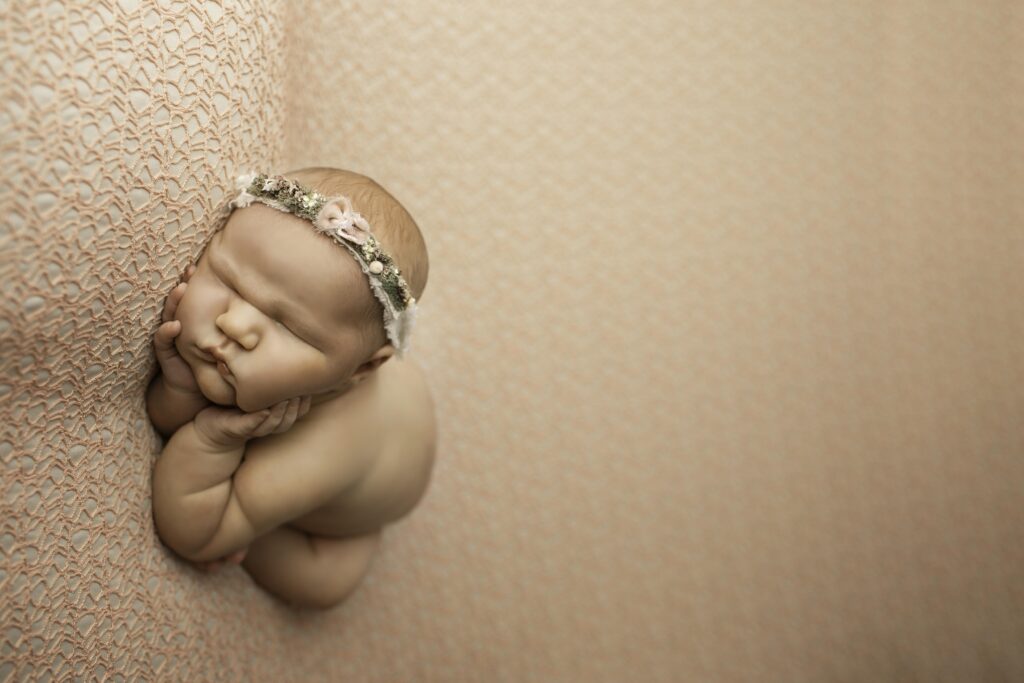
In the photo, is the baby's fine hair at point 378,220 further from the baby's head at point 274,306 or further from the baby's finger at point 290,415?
the baby's finger at point 290,415

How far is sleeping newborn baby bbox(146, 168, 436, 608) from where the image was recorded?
2.73ft

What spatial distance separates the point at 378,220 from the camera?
88 cm

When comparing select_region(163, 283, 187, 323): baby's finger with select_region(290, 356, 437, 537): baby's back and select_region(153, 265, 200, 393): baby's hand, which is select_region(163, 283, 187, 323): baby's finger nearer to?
select_region(153, 265, 200, 393): baby's hand

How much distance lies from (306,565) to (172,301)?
457 mm

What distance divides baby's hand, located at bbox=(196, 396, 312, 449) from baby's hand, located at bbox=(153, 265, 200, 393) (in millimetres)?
38

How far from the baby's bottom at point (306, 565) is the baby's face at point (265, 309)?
13.2 inches

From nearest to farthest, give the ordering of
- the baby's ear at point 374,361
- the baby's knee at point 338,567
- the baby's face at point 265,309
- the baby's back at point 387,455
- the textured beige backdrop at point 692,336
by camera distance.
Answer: the baby's face at point 265,309
the baby's ear at point 374,361
the baby's back at point 387,455
the baby's knee at point 338,567
the textured beige backdrop at point 692,336

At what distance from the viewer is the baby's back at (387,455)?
1051 mm

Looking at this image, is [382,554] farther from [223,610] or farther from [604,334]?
[604,334]

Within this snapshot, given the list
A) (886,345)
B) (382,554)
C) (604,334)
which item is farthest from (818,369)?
(382,554)

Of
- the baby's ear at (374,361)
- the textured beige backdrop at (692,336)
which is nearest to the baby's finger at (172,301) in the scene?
the baby's ear at (374,361)

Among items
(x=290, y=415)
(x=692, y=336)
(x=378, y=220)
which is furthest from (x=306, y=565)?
(x=692, y=336)

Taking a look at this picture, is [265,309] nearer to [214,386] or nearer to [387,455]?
[214,386]

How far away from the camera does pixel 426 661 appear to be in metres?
1.29
